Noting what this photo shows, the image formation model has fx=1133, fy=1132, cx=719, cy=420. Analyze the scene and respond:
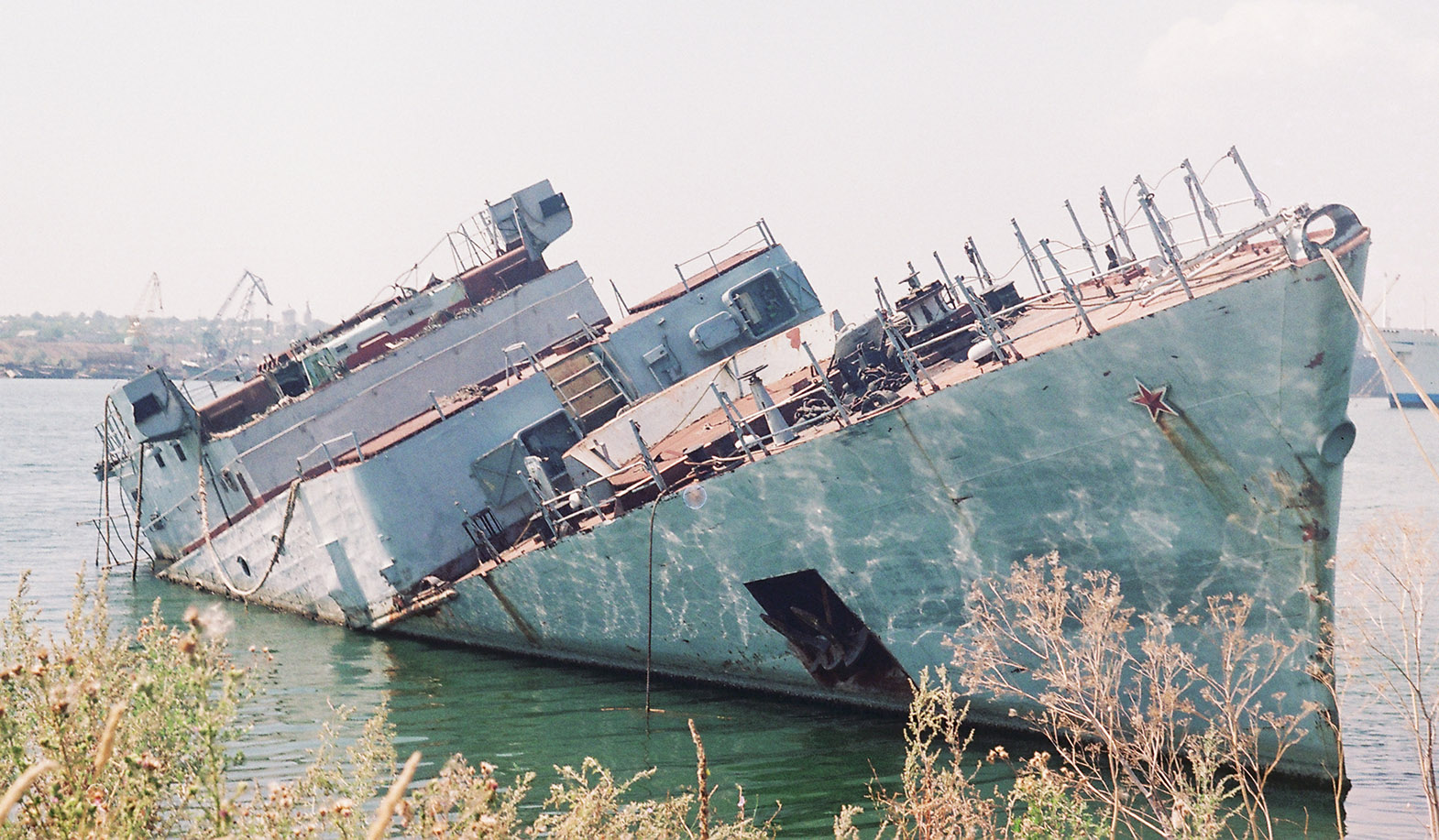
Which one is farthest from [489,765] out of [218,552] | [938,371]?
[218,552]

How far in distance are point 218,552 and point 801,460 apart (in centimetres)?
1409

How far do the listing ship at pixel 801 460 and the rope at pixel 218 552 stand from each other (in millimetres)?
137

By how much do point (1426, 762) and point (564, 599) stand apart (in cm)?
1006

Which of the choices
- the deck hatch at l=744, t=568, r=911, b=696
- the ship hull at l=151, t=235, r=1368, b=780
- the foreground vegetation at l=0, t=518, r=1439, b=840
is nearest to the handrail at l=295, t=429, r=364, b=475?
the ship hull at l=151, t=235, r=1368, b=780

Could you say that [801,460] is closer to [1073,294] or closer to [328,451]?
[1073,294]

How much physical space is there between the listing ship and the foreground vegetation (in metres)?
0.69

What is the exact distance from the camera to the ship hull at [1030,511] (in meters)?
10.1

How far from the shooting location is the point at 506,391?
17656 millimetres

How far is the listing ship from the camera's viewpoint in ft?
33.9

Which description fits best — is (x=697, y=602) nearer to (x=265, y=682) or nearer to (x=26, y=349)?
(x=265, y=682)

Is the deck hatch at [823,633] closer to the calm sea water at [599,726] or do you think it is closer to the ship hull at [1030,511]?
the ship hull at [1030,511]

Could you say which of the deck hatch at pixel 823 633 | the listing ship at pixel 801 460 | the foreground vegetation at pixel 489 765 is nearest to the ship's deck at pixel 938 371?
the listing ship at pixel 801 460

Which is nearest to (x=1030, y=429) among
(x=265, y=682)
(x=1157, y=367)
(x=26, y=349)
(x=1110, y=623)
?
(x=1157, y=367)

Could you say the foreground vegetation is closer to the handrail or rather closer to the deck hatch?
the deck hatch
